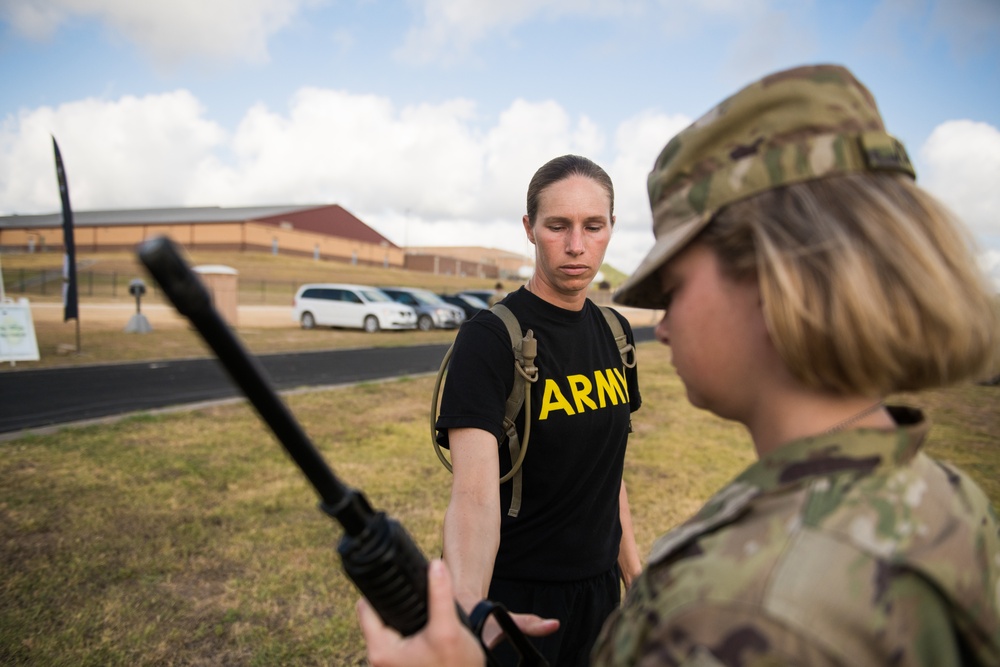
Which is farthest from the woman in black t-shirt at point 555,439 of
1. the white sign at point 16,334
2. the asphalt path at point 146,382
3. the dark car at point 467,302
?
the dark car at point 467,302

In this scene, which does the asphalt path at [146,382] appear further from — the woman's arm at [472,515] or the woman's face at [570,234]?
the woman's arm at [472,515]

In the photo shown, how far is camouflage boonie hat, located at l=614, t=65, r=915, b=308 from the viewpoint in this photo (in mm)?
958

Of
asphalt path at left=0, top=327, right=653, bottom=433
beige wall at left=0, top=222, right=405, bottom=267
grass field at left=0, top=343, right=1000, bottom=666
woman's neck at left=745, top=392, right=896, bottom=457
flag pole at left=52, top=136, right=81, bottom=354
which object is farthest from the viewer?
beige wall at left=0, top=222, right=405, bottom=267

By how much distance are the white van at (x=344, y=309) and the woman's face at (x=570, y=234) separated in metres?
22.4

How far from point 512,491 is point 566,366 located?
0.47 metres

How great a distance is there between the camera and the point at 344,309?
24359 millimetres

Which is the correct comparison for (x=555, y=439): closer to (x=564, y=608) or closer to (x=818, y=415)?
(x=564, y=608)

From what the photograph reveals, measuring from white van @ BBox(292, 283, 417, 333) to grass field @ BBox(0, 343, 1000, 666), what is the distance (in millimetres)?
15043

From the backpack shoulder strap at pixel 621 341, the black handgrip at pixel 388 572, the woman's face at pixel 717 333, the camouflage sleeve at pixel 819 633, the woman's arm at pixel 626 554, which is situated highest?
the woman's face at pixel 717 333

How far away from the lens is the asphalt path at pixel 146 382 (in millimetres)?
8781

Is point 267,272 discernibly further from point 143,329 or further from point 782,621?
point 782,621

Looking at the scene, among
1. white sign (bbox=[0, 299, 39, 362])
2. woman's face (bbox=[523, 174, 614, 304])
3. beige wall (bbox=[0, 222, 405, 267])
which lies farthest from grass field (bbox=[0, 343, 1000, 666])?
beige wall (bbox=[0, 222, 405, 267])

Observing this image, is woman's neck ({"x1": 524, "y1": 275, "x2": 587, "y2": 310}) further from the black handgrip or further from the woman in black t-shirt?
the black handgrip

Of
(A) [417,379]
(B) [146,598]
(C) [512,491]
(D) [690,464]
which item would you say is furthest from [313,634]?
(A) [417,379]
